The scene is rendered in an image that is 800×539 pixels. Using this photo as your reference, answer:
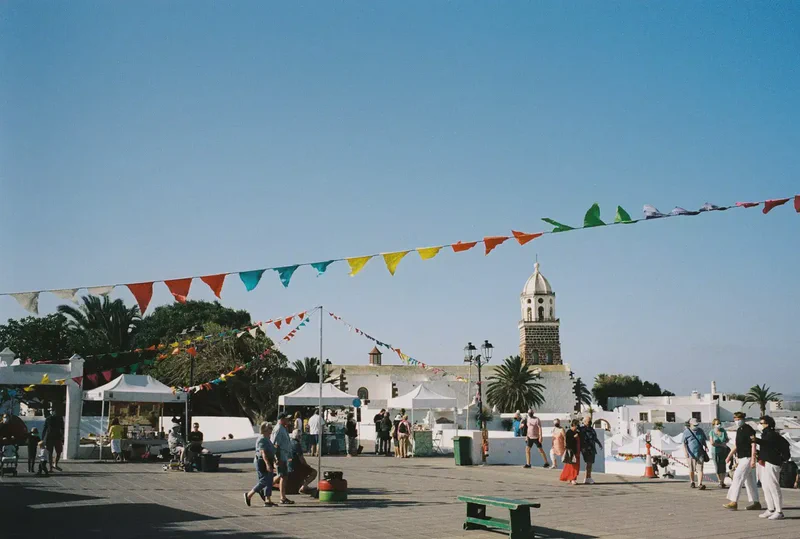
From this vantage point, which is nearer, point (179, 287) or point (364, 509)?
point (364, 509)

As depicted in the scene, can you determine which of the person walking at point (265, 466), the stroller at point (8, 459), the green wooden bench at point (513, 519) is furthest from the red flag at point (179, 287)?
the stroller at point (8, 459)

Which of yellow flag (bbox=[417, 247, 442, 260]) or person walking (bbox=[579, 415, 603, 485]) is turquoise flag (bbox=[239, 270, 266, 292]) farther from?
person walking (bbox=[579, 415, 603, 485])

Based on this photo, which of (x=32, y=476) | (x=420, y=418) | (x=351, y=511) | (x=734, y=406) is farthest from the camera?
(x=734, y=406)

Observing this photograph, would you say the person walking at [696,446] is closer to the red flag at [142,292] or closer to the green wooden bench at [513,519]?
the green wooden bench at [513,519]

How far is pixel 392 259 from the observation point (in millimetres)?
12883

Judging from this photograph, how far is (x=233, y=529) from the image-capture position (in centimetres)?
1037

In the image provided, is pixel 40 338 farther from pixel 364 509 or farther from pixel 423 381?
pixel 364 509

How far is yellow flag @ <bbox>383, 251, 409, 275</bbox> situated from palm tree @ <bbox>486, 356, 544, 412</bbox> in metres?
53.0

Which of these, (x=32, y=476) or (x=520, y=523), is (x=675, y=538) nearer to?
(x=520, y=523)

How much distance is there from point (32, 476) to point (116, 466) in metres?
3.77

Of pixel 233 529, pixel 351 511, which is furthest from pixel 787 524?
pixel 233 529

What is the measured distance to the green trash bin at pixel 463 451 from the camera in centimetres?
2262

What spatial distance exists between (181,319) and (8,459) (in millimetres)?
44719

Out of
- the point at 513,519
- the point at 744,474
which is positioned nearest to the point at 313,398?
the point at 744,474
